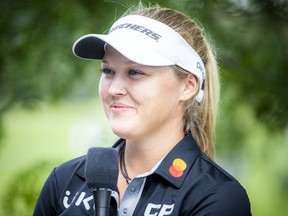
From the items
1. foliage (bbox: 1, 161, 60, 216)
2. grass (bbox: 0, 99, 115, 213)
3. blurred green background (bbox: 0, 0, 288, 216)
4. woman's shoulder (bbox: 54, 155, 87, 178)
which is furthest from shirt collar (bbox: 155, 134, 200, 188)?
foliage (bbox: 1, 161, 60, 216)

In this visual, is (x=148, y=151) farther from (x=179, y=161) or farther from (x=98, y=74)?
(x=98, y=74)

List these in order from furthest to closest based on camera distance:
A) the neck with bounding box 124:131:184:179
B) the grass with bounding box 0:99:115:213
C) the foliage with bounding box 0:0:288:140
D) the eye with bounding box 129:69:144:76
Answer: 1. the grass with bounding box 0:99:115:213
2. the foliage with bounding box 0:0:288:140
3. the neck with bounding box 124:131:184:179
4. the eye with bounding box 129:69:144:76

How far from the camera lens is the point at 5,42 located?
13.4ft

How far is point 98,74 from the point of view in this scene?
415 centimetres

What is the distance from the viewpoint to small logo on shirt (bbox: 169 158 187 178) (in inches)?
123

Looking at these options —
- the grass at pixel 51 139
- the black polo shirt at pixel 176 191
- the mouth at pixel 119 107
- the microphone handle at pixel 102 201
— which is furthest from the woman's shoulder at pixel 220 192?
the grass at pixel 51 139

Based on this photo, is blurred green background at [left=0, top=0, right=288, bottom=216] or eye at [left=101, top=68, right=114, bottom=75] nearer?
eye at [left=101, top=68, right=114, bottom=75]

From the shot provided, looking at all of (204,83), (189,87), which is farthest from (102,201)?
(204,83)

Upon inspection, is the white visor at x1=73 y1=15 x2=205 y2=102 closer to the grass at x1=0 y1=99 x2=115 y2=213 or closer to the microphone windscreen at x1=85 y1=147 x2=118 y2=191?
the microphone windscreen at x1=85 y1=147 x2=118 y2=191

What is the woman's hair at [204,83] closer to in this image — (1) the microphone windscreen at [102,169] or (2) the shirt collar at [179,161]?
(2) the shirt collar at [179,161]

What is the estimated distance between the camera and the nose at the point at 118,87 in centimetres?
310

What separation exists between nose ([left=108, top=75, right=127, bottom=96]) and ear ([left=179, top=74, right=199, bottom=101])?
0.88 feet

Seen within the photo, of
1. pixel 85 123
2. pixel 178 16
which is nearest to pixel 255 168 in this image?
pixel 85 123

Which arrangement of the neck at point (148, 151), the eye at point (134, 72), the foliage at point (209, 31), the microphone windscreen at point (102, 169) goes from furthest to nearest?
1. the foliage at point (209, 31)
2. the neck at point (148, 151)
3. the eye at point (134, 72)
4. the microphone windscreen at point (102, 169)
